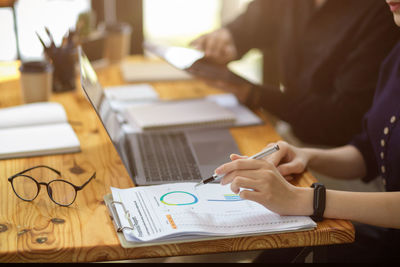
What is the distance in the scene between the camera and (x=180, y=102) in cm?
152

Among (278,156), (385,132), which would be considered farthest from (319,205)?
(385,132)

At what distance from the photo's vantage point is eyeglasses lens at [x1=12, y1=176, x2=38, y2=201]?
94 cm

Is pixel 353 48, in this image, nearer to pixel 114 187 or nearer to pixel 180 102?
pixel 180 102

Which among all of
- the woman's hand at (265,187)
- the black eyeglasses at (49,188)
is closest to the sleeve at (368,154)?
the woman's hand at (265,187)

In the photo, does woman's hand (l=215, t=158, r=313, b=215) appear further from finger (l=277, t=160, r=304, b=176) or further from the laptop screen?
the laptop screen

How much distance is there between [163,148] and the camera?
1199mm

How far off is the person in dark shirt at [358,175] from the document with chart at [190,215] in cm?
3

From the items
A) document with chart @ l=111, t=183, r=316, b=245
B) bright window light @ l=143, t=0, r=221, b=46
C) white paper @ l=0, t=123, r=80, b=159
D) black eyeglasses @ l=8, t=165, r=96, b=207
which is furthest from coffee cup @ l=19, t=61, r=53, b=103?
bright window light @ l=143, t=0, r=221, b=46

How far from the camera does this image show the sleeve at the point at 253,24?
1.95 metres

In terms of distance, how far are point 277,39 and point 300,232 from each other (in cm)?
137

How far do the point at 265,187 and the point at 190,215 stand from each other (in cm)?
14

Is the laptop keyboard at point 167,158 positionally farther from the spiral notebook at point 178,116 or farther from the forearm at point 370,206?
the forearm at point 370,206

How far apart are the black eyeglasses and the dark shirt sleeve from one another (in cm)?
79

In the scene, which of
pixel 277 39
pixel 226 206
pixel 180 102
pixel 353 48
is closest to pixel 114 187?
pixel 226 206
